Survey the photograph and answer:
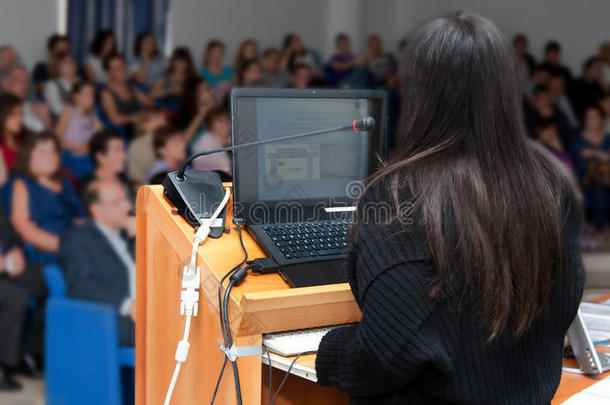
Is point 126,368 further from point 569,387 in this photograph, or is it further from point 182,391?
point 569,387

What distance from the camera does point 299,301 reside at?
88 centimetres

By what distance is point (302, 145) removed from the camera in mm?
1146

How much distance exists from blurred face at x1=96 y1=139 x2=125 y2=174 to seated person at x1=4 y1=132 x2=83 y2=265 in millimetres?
191

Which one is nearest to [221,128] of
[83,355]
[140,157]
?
[140,157]

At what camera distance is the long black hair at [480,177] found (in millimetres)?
707

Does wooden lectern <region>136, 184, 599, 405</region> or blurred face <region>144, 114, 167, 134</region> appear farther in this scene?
blurred face <region>144, 114, 167, 134</region>

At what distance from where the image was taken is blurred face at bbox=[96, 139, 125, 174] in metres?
2.91

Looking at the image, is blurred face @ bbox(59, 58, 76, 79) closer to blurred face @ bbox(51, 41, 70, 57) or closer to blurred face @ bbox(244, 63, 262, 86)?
blurred face @ bbox(51, 41, 70, 57)

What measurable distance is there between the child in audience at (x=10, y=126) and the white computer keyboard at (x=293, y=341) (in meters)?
2.28

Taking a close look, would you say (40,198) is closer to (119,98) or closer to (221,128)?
(221,128)

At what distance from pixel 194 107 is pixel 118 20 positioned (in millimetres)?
1317

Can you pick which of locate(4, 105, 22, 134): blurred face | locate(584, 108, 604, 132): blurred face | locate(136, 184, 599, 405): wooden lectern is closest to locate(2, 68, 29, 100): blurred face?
locate(4, 105, 22, 134): blurred face

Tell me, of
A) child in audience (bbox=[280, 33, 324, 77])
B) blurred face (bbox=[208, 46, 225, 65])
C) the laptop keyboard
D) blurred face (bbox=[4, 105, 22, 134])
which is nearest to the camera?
the laptop keyboard

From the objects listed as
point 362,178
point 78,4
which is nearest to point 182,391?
point 362,178
